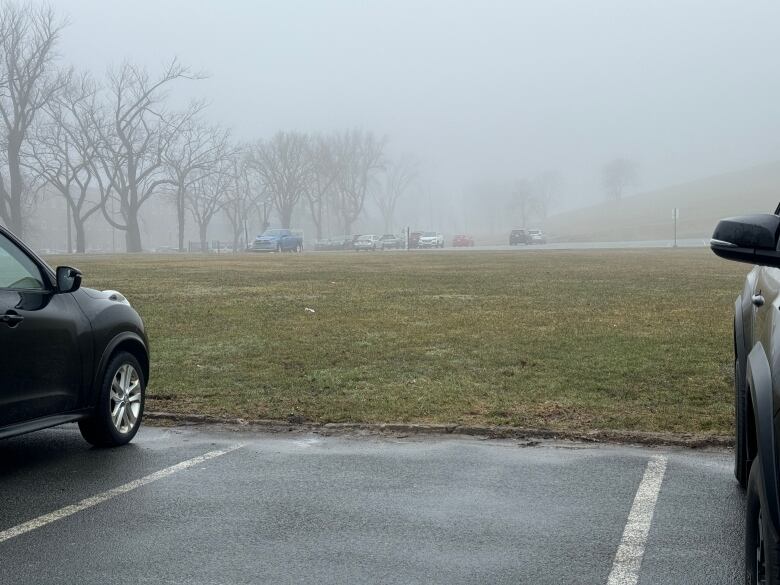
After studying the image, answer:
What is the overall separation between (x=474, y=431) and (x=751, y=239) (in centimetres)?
424

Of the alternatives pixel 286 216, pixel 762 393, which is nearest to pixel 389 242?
pixel 286 216

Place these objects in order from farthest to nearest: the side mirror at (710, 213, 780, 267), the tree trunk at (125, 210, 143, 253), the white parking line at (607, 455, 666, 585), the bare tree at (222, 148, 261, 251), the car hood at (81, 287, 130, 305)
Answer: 1. the bare tree at (222, 148, 261, 251)
2. the tree trunk at (125, 210, 143, 253)
3. the car hood at (81, 287, 130, 305)
4. the white parking line at (607, 455, 666, 585)
5. the side mirror at (710, 213, 780, 267)

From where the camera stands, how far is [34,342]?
5.70 meters

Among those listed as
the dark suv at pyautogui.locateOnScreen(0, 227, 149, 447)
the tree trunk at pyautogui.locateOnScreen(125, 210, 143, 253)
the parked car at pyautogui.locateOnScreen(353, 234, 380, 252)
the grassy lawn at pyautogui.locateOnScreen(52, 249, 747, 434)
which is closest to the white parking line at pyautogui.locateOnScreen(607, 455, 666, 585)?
the grassy lawn at pyautogui.locateOnScreen(52, 249, 747, 434)

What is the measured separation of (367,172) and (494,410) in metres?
99.8

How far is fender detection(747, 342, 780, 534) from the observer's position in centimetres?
267

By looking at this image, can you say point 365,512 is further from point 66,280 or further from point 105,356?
point 66,280

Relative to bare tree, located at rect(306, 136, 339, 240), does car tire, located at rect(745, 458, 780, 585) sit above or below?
below

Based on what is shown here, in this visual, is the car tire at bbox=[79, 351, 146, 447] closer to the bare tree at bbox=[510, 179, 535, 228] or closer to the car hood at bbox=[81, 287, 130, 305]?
the car hood at bbox=[81, 287, 130, 305]

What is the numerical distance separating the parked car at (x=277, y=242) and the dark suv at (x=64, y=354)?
54530 mm

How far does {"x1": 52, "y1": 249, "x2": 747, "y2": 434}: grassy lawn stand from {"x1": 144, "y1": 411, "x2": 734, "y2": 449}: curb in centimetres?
24

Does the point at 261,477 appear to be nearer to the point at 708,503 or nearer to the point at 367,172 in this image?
the point at 708,503

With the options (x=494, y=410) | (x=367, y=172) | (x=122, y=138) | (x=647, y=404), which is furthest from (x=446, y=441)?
(x=367, y=172)

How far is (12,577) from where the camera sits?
4059mm
